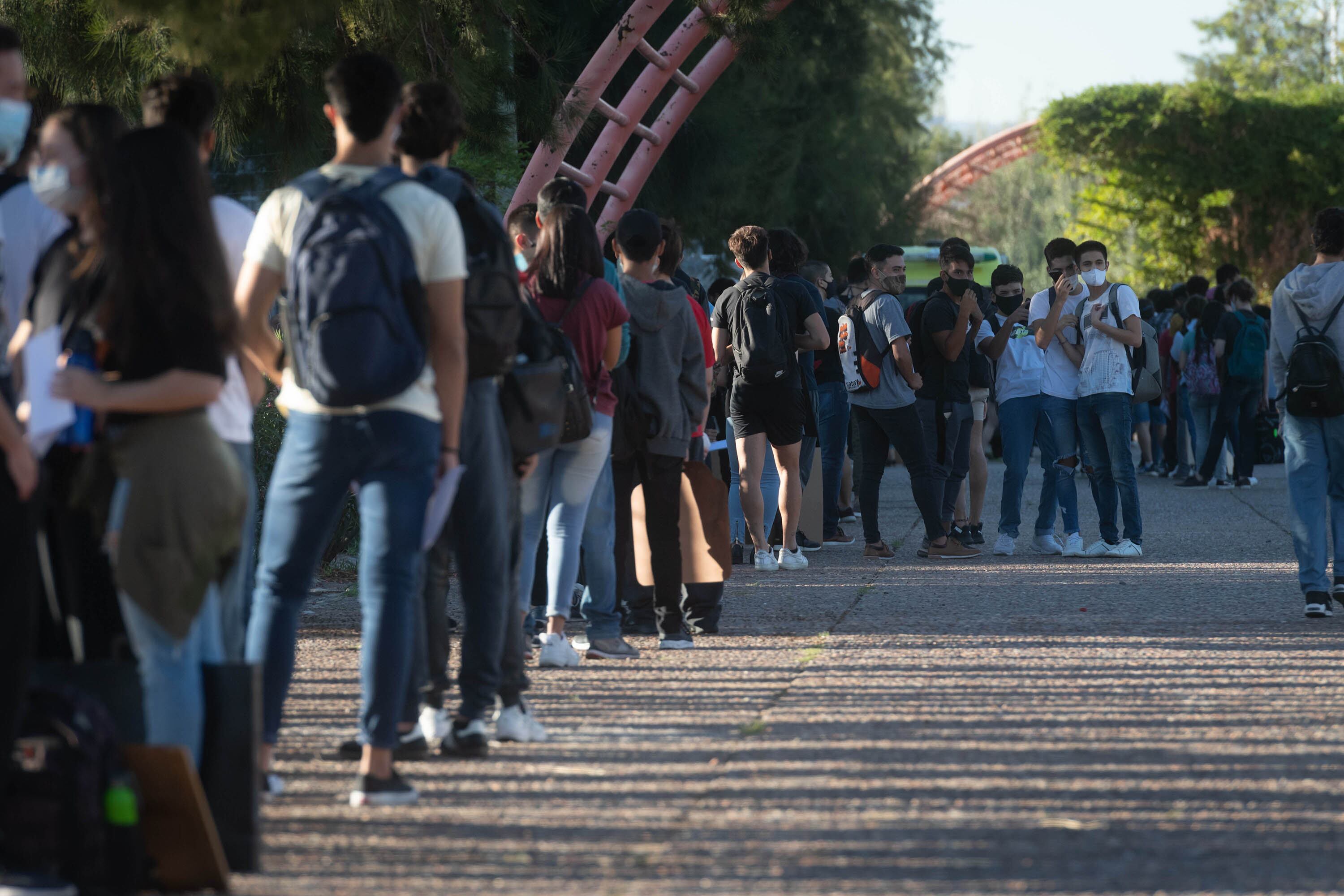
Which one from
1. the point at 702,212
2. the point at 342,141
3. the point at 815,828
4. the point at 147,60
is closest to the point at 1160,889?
the point at 815,828

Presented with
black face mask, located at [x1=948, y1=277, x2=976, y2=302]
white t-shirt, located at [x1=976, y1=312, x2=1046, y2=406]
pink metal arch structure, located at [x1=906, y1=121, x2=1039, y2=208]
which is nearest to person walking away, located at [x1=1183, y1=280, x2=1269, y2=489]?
white t-shirt, located at [x1=976, y1=312, x2=1046, y2=406]

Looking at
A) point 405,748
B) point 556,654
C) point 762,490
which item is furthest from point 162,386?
point 762,490

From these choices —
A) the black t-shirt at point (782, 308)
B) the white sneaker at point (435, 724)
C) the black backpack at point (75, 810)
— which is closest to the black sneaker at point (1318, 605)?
the black t-shirt at point (782, 308)

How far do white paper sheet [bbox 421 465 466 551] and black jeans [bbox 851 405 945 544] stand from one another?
20.9 feet

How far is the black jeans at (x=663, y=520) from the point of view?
721cm

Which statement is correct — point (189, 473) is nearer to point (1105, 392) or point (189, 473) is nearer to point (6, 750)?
point (6, 750)

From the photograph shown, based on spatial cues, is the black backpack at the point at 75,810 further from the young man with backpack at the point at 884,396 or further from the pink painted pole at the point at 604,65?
the pink painted pole at the point at 604,65

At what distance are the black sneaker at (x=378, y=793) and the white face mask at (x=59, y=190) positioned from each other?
161 centimetres

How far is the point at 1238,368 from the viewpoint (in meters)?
16.0

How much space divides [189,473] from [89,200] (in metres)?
0.65

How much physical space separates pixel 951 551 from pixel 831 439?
1343mm

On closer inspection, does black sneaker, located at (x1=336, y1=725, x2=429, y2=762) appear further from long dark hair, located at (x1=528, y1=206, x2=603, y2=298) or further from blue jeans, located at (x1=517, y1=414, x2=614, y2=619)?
long dark hair, located at (x1=528, y1=206, x2=603, y2=298)

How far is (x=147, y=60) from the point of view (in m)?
8.63

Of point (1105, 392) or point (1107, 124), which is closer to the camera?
point (1105, 392)
